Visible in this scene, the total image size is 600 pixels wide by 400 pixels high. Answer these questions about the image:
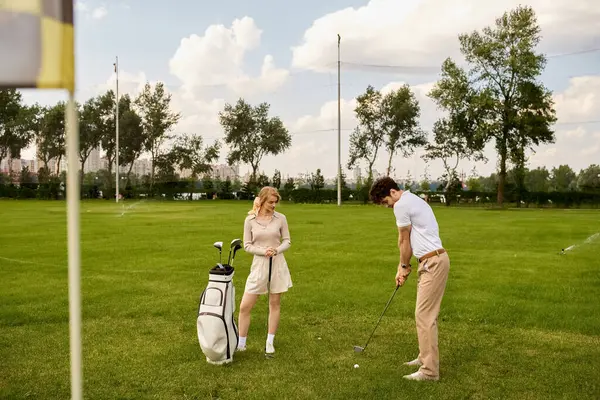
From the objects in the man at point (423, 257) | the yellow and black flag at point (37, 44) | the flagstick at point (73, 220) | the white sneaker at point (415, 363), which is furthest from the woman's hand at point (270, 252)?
the yellow and black flag at point (37, 44)

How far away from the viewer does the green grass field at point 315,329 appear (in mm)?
6480

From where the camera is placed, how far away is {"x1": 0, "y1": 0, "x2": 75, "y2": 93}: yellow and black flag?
2809 millimetres

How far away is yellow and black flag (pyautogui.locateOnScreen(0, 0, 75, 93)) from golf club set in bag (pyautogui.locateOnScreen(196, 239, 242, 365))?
4.45 m

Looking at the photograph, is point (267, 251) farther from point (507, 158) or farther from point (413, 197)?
point (507, 158)

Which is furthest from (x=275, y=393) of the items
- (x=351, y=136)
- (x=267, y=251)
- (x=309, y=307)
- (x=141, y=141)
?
(x=141, y=141)

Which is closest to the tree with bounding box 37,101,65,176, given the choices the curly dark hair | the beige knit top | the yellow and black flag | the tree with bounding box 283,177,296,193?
the tree with bounding box 283,177,296,193

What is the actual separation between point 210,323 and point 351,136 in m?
77.5

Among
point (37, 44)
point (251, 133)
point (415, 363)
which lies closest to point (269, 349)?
point (415, 363)

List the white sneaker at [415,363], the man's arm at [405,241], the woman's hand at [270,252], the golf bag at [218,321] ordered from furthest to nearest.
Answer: the woman's hand at [270,252] < the white sneaker at [415,363] < the golf bag at [218,321] < the man's arm at [405,241]

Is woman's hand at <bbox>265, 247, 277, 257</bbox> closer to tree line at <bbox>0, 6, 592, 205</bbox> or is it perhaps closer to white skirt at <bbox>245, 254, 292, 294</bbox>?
white skirt at <bbox>245, 254, 292, 294</bbox>

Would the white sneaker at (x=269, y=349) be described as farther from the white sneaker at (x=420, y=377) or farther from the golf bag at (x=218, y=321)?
the white sneaker at (x=420, y=377)

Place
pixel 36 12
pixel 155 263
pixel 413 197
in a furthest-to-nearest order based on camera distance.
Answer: pixel 155 263
pixel 413 197
pixel 36 12

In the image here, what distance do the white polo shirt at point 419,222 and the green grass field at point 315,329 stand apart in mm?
1447

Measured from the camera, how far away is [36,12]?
2.84m
